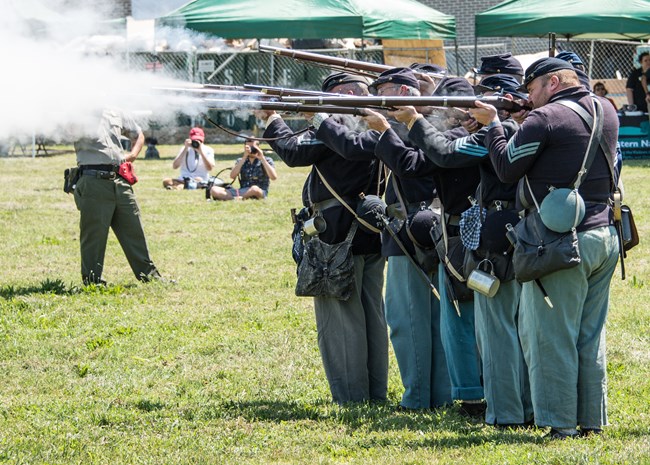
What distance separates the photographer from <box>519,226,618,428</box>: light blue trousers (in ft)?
18.6

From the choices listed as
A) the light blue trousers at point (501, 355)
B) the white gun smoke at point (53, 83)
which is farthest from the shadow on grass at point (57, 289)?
the light blue trousers at point (501, 355)

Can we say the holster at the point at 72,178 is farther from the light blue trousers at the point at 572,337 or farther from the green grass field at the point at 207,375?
the light blue trousers at the point at 572,337

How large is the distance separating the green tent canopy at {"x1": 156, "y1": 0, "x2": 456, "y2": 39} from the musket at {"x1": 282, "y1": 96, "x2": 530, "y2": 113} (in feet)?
48.1

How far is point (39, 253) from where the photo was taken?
13.3 m

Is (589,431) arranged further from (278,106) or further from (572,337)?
(278,106)

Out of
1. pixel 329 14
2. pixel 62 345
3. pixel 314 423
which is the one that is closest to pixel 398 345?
pixel 314 423

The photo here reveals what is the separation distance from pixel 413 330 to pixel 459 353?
37 cm

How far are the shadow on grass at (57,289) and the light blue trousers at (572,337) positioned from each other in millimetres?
5947

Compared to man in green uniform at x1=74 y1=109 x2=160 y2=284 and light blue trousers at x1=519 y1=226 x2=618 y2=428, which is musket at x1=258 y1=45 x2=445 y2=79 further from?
light blue trousers at x1=519 y1=226 x2=618 y2=428

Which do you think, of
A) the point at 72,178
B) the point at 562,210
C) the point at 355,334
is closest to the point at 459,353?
the point at 355,334

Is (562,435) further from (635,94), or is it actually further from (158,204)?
(635,94)

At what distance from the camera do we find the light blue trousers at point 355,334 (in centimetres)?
704

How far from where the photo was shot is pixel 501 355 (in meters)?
6.22

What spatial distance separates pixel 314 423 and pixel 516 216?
1.77 m
